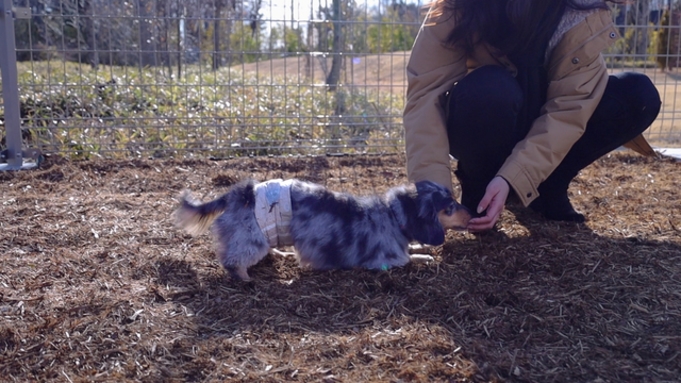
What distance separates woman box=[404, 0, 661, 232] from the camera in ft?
11.4

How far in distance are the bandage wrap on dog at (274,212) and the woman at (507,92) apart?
2.47ft

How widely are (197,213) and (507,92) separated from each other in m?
1.69

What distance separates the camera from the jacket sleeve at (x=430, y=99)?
3.61 meters

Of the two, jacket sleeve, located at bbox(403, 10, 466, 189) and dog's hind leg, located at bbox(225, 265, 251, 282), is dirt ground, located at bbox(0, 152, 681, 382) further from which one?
jacket sleeve, located at bbox(403, 10, 466, 189)

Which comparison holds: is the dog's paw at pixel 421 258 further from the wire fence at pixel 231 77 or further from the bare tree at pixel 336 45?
the bare tree at pixel 336 45

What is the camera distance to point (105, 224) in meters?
4.10

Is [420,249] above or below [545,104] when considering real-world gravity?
below

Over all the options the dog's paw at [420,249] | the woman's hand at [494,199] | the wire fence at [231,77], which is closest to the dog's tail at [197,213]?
the dog's paw at [420,249]

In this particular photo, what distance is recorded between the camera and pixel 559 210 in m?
4.17

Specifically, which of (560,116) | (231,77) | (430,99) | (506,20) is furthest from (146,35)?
(560,116)

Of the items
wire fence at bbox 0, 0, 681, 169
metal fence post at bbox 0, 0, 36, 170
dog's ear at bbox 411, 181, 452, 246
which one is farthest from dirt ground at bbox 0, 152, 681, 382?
wire fence at bbox 0, 0, 681, 169

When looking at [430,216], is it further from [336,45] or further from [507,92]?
[336,45]

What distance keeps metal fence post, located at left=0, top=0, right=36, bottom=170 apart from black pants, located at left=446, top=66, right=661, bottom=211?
366cm

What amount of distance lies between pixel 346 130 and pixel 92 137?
2400mm
